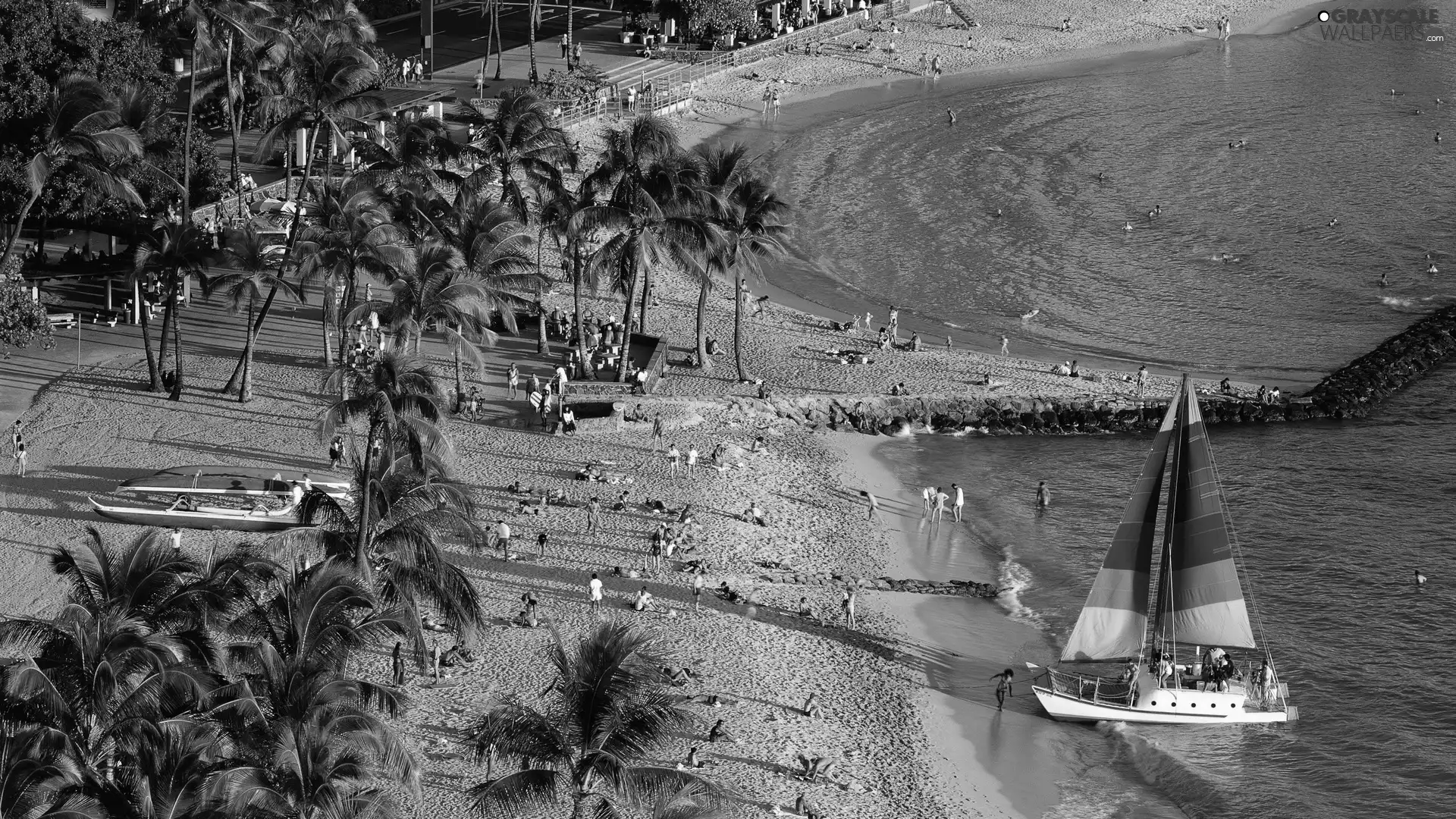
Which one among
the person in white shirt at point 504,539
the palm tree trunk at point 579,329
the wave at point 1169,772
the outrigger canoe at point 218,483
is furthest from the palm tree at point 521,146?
the wave at point 1169,772

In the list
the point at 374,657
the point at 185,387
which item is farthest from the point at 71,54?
the point at 374,657

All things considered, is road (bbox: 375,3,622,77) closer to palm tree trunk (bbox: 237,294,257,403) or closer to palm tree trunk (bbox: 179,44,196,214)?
palm tree trunk (bbox: 179,44,196,214)

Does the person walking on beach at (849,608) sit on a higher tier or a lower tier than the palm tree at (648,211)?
lower

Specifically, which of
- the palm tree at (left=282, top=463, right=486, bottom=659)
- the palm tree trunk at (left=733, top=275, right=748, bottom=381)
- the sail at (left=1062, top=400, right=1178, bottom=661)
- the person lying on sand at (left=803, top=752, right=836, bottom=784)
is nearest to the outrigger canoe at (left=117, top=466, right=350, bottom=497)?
the palm tree at (left=282, top=463, right=486, bottom=659)

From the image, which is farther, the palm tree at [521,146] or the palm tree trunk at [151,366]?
the palm tree at [521,146]

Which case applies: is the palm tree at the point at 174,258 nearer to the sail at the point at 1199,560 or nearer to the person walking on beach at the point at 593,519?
the person walking on beach at the point at 593,519

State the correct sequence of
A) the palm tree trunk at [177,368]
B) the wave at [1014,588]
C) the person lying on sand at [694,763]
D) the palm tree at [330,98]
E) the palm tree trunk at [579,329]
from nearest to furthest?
the person lying on sand at [694,763]
the wave at [1014,588]
the palm tree trunk at [177,368]
the palm tree trunk at [579,329]
the palm tree at [330,98]

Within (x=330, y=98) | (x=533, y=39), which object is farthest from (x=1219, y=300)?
(x=533, y=39)
